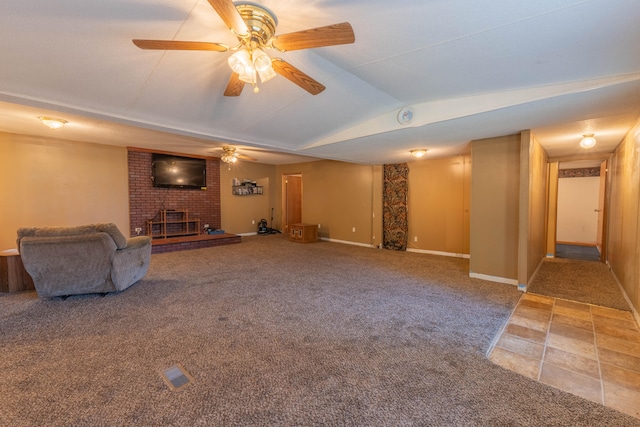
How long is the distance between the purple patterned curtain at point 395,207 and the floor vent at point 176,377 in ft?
18.3

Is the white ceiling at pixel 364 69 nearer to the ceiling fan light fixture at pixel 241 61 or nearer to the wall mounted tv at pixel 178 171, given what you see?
the ceiling fan light fixture at pixel 241 61

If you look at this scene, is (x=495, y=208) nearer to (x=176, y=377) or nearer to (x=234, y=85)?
(x=234, y=85)

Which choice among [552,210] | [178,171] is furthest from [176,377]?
[552,210]

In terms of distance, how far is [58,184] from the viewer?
5539 millimetres

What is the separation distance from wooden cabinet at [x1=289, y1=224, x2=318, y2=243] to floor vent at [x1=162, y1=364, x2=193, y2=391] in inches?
219

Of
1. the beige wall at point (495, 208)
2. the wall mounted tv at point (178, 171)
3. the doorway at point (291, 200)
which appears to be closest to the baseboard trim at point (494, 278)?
the beige wall at point (495, 208)

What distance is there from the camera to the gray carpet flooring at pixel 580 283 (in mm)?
3391

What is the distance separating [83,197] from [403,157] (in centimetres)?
703

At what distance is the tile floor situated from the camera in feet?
5.91

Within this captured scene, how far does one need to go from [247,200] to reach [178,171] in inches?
88.2

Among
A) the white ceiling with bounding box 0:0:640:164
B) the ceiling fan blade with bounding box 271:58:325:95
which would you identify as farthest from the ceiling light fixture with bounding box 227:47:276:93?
the white ceiling with bounding box 0:0:640:164

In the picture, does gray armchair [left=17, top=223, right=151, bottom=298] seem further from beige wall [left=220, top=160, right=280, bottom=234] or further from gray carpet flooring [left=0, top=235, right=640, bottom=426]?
beige wall [left=220, top=160, right=280, bottom=234]

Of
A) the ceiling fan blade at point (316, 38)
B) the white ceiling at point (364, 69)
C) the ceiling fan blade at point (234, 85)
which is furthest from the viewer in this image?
the ceiling fan blade at point (234, 85)

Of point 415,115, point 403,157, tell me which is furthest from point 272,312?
point 403,157
